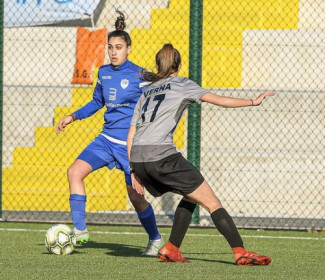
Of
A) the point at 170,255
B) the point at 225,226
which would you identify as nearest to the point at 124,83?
the point at 170,255

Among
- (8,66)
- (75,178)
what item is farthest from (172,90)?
(8,66)

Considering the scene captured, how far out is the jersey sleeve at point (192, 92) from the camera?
21.5 ft

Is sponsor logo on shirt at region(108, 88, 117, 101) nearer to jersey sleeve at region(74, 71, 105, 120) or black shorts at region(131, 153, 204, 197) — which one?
jersey sleeve at region(74, 71, 105, 120)

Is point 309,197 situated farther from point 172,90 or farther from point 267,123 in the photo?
point 172,90

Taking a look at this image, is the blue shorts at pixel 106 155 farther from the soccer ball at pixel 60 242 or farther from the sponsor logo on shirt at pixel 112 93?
the soccer ball at pixel 60 242

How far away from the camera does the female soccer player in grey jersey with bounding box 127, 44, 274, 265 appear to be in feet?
21.5

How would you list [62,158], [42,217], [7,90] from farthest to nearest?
[7,90] < [62,158] < [42,217]

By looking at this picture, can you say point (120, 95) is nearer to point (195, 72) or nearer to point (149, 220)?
point (149, 220)

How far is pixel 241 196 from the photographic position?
12.0m

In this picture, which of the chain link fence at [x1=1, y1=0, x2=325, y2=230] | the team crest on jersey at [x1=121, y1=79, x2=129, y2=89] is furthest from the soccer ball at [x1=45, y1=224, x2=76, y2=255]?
the chain link fence at [x1=1, y1=0, x2=325, y2=230]

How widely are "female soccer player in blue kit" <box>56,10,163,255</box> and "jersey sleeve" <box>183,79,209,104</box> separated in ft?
3.37

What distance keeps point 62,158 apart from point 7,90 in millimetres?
2094

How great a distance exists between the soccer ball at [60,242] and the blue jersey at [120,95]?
898mm

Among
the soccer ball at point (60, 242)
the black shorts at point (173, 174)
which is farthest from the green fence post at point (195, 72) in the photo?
the black shorts at point (173, 174)
